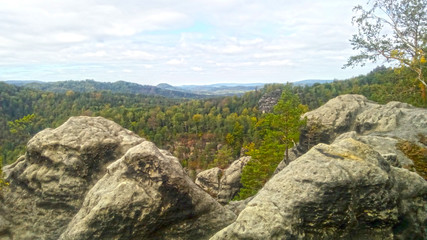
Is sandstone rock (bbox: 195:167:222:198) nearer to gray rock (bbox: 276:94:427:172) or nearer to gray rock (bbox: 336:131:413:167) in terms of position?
gray rock (bbox: 276:94:427:172)

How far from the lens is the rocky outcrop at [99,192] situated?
10992mm

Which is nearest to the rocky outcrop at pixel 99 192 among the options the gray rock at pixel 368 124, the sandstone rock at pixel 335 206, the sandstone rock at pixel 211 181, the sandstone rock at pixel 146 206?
the sandstone rock at pixel 146 206

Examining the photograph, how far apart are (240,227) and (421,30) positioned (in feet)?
87.8

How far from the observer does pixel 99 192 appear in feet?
39.2

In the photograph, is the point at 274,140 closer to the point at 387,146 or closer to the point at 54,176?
the point at 387,146

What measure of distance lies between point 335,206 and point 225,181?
117 feet

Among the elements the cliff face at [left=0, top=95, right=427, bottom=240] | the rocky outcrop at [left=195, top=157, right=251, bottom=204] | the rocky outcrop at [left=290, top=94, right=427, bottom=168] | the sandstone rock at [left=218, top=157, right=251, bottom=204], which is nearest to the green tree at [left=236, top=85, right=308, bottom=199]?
the rocky outcrop at [left=290, top=94, right=427, bottom=168]

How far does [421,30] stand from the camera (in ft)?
82.2

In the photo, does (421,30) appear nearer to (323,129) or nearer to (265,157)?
(323,129)

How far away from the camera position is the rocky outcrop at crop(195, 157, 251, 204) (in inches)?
1689

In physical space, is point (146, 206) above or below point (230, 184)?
above

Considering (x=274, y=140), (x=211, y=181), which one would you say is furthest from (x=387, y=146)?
(x=211, y=181)

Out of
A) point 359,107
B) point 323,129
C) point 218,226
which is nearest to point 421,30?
point 359,107

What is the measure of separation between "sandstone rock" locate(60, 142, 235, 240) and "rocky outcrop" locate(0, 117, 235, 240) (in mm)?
37
